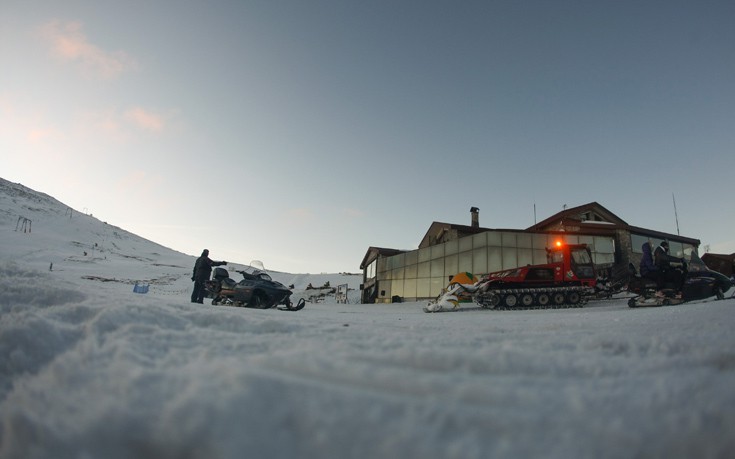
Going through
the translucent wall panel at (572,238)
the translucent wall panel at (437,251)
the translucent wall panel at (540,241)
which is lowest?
the translucent wall panel at (437,251)

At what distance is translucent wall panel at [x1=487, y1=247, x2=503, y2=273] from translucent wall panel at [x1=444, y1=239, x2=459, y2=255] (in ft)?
8.56

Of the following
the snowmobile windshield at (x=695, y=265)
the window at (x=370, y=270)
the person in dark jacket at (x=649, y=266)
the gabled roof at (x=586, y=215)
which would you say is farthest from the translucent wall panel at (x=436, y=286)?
the snowmobile windshield at (x=695, y=265)

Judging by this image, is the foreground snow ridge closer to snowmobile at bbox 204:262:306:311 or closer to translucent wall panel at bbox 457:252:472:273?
snowmobile at bbox 204:262:306:311

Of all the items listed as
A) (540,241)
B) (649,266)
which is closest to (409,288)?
(540,241)

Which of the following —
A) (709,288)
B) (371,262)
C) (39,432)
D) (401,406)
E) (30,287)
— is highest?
(371,262)

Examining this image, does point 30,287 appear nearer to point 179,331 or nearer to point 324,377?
point 179,331

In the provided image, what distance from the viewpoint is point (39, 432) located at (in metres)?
0.90

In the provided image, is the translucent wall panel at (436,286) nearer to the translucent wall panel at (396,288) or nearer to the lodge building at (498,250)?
the lodge building at (498,250)

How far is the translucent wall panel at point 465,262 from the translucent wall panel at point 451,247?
0.63 metres

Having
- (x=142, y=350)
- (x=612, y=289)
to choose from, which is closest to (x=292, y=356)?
(x=142, y=350)

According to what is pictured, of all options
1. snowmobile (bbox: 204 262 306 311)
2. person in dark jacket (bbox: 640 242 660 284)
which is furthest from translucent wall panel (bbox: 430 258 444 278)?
person in dark jacket (bbox: 640 242 660 284)

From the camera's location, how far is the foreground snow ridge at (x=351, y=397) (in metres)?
0.80

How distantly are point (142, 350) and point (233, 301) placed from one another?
1167 cm

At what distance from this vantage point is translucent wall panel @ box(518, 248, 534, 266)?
68.1ft
